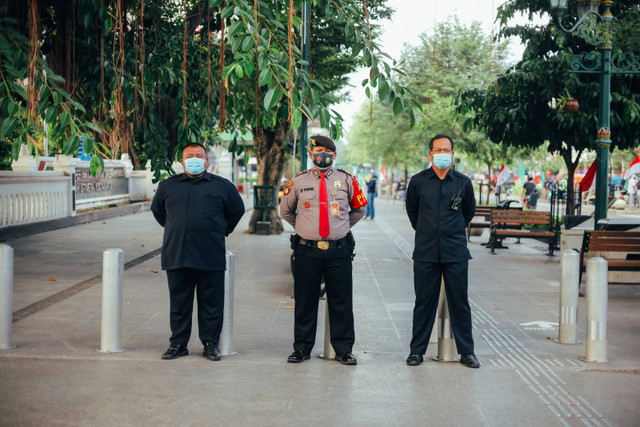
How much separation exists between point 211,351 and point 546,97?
11178 millimetres

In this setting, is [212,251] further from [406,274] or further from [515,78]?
[515,78]

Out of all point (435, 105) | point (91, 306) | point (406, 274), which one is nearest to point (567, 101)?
point (406, 274)

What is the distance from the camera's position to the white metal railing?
16.0 metres

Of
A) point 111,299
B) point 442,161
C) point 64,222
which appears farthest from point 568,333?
point 64,222

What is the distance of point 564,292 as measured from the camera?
7.05m

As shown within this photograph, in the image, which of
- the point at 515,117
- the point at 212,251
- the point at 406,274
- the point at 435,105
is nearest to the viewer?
the point at 212,251

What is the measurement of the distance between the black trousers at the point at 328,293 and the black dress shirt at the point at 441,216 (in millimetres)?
643

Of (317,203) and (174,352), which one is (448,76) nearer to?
(317,203)

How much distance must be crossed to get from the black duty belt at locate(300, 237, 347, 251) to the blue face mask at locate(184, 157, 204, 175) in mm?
1008

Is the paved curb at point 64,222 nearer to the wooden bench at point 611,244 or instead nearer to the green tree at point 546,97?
the green tree at point 546,97

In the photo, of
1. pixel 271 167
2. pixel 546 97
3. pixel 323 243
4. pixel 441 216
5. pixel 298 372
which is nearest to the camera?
pixel 298 372

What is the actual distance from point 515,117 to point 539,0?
255 cm

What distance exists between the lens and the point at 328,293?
6.21m

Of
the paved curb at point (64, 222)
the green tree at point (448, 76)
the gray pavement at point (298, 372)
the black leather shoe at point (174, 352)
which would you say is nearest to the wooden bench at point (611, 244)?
the gray pavement at point (298, 372)
